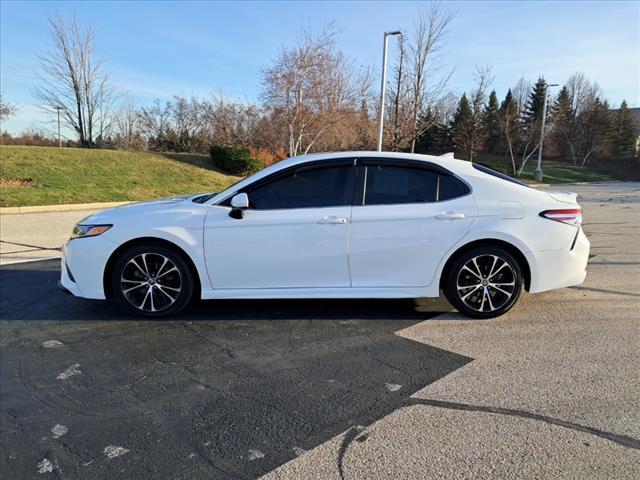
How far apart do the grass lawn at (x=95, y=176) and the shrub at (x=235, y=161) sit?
0.81m

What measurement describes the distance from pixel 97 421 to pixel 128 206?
8.34ft

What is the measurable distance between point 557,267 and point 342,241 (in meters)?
2.11

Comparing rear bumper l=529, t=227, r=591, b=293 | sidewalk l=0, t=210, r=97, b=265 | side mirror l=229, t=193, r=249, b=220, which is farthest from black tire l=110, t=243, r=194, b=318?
sidewalk l=0, t=210, r=97, b=265

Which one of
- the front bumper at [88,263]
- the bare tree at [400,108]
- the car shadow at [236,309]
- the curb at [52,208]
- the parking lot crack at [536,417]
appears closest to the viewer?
the parking lot crack at [536,417]

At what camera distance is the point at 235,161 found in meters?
24.5

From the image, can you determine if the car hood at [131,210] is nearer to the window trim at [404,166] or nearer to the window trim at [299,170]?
the window trim at [299,170]

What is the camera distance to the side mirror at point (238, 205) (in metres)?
4.30

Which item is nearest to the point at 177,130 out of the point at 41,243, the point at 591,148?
the point at 41,243

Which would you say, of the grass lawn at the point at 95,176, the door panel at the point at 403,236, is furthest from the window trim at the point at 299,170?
the grass lawn at the point at 95,176

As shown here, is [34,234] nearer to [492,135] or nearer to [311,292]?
[311,292]

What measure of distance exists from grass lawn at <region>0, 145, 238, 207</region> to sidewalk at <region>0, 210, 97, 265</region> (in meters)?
2.03

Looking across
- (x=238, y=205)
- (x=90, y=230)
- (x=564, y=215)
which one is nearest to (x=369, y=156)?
(x=238, y=205)

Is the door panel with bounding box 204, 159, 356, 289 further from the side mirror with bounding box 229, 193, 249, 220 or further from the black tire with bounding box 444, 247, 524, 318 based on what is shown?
the black tire with bounding box 444, 247, 524, 318

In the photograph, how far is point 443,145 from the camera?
213 feet
